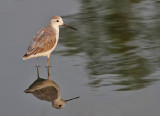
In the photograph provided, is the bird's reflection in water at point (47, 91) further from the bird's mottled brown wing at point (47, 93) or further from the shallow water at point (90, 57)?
the shallow water at point (90, 57)

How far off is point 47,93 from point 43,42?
153 centimetres

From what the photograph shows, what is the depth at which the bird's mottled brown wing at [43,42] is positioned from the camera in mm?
8992

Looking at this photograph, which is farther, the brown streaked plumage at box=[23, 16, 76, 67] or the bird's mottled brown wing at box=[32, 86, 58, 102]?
the brown streaked plumage at box=[23, 16, 76, 67]

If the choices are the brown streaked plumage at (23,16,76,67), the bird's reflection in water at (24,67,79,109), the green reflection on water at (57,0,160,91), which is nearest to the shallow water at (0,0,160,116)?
the green reflection on water at (57,0,160,91)

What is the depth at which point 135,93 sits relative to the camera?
7.66m

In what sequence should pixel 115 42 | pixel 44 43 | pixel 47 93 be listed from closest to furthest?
pixel 47 93 < pixel 44 43 < pixel 115 42

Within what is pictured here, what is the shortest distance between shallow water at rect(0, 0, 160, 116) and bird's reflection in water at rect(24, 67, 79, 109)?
101mm

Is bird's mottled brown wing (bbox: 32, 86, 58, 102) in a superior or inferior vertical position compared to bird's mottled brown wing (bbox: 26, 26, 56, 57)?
inferior

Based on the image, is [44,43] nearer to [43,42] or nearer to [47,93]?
[43,42]

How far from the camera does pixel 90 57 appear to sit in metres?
9.22

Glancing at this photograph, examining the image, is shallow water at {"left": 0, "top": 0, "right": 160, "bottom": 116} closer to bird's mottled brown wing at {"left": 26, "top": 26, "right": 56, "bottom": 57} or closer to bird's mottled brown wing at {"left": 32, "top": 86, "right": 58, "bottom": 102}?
bird's mottled brown wing at {"left": 32, "top": 86, "right": 58, "bottom": 102}

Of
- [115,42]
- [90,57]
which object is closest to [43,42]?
[90,57]

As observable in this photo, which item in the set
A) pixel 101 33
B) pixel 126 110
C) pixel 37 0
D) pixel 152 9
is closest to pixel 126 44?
pixel 101 33

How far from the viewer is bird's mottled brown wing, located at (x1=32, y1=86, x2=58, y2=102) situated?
25.8 ft
